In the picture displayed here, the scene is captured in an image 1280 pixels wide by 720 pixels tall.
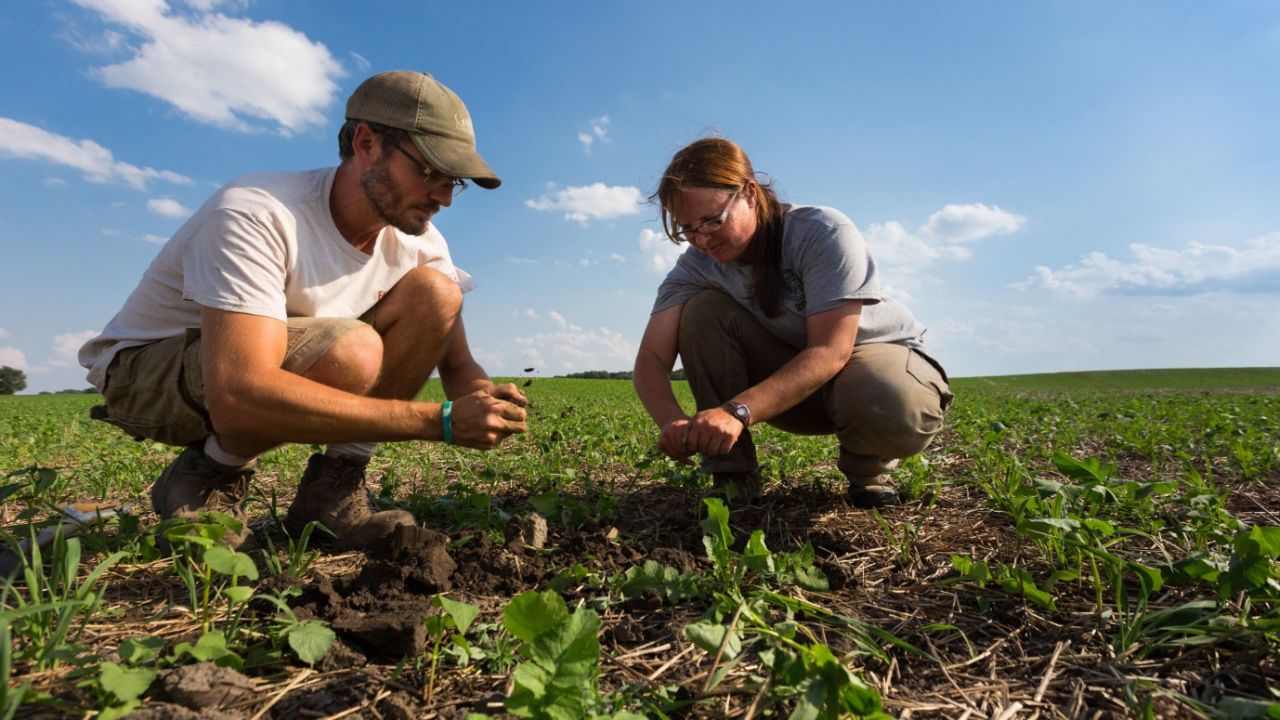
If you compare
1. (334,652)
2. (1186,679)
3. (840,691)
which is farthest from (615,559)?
(1186,679)

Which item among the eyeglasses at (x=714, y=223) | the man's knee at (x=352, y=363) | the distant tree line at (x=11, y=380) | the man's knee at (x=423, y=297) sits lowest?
the distant tree line at (x=11, y=380)

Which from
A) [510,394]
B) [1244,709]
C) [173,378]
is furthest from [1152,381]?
[173,378]

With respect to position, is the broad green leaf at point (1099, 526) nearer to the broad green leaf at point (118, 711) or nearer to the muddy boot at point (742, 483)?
the muddy boot at point (742, 483)

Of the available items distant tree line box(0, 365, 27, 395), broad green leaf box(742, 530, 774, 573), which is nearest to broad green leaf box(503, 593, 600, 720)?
broad green leaf box(742, 530, 774, 573)

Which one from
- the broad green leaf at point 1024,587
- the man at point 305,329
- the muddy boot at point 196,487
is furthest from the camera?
the muddy boot at point 196,487

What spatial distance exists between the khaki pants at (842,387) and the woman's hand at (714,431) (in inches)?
23.5

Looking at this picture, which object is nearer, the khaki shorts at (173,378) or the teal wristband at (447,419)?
the teal wristband at (447,419)

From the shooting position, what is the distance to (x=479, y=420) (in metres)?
2.39

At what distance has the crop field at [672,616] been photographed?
1369 millimetres

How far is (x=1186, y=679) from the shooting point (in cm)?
156

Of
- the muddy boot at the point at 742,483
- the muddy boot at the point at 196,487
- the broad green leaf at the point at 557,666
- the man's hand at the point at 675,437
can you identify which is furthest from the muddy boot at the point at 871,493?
the muddy boot at the point at 196,487

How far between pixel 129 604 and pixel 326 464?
0.85 metres

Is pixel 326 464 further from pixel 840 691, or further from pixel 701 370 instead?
pixel 840 691

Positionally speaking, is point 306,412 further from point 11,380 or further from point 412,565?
point 11,380
